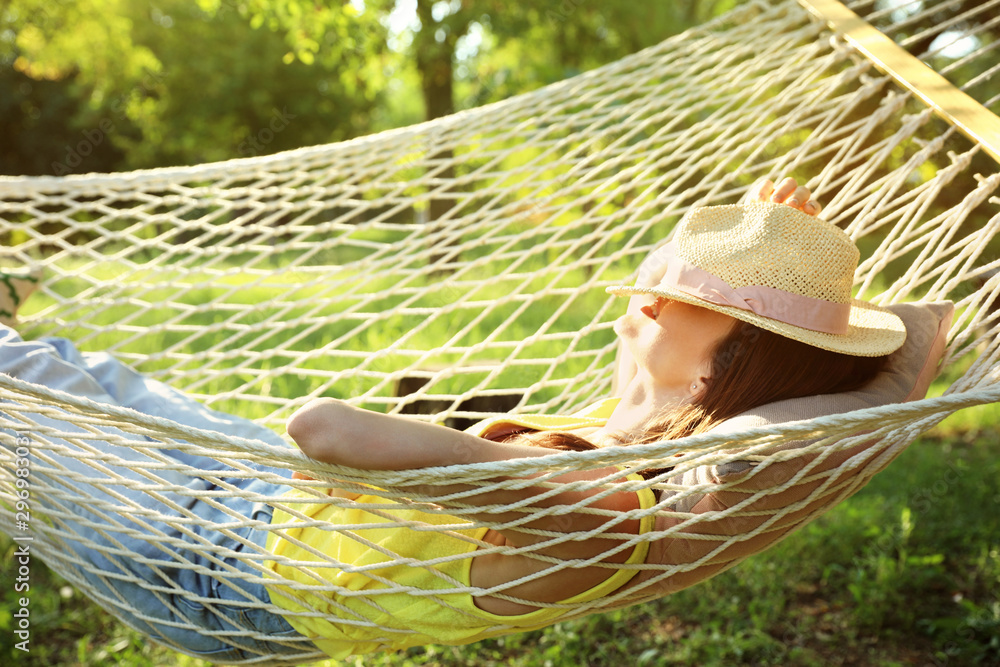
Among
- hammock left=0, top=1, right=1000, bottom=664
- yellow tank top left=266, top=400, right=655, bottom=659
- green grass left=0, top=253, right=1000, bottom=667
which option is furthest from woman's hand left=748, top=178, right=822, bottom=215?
green grass left=0, top=253, right=1000, bottom=667

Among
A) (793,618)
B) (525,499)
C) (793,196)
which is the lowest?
(793,618)

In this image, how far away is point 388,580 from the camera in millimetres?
1024

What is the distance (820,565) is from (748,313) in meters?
1.27

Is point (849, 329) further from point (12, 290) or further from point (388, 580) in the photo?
point (12, 290)

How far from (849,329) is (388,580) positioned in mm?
729

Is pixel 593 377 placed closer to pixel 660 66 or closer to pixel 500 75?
pixel 660 66

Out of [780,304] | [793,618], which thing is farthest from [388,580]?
[793,618]

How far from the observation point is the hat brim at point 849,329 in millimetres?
1007

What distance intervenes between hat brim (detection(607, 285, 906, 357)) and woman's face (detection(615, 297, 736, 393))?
0.03m

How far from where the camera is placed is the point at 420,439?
89 centimetres

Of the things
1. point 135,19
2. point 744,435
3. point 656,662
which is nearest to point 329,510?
point 744,435

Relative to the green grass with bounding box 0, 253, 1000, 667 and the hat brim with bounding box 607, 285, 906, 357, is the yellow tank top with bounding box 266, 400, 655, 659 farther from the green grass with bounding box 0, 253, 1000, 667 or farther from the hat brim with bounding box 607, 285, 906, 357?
the green grass with bounding box 0, 253, 1000, 667

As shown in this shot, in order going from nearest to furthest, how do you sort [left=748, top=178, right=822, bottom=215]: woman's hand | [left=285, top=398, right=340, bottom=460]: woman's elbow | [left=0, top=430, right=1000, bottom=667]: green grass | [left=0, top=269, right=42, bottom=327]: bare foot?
[left=285, top=398, right=340, bottom=460]: woman's elbow < [left=748, top=178, right=822, bottom=215]: woman's hand < [left=0, top=269, right=42, bottom=327]: bare foot < [left=0, top=430, right=1000, bottom=667]: green grass

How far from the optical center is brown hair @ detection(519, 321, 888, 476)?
105 cm
